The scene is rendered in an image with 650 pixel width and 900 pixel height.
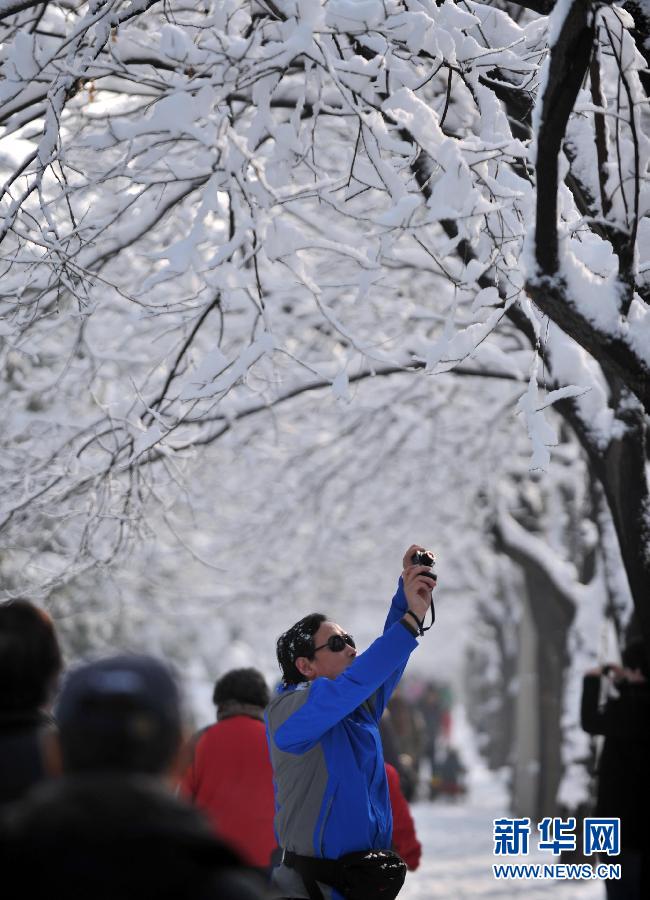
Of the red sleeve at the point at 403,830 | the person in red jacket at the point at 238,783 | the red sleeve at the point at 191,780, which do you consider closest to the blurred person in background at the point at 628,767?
the red sleeve at the point at 403,830

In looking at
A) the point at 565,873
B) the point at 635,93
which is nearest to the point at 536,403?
the point at 635,93

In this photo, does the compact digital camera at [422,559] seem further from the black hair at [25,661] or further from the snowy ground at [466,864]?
the snowy ground at [466,864]

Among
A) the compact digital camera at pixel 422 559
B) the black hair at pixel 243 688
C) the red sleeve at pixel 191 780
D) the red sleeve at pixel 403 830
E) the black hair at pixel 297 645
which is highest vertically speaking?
the compact digital camera at pixel 422 559

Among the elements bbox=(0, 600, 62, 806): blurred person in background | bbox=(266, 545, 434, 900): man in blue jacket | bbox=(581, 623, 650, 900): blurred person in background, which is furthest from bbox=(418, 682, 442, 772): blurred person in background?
bbox=(0, 600, 62, 806): blurred person in background

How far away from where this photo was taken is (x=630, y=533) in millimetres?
5523

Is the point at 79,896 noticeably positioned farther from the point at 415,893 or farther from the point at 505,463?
the point at 505,463

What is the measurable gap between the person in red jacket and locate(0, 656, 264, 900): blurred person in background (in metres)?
3.50

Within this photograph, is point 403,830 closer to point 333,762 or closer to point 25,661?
point 333,762

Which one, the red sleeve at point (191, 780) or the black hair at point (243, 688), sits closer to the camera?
the red sleeve at point (191, 780)

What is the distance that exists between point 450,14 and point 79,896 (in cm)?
394

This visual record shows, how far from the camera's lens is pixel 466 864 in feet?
39.4

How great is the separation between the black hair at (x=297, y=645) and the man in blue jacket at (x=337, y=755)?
0.34 feet

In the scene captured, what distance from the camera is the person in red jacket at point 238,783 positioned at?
5195mm

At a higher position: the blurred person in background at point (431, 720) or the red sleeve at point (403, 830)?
the blurred person in background at point (431, 720)
